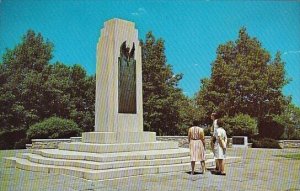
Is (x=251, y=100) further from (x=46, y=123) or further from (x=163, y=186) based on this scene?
(x=163, y=186)

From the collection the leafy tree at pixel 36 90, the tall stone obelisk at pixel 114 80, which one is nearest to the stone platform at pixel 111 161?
the tall stone obelisk at pixel 114 80

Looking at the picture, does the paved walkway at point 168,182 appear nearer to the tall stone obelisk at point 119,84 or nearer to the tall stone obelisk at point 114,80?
the tall stone obelisk at point 119,84

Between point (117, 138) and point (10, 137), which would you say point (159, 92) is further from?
point (117, 138)

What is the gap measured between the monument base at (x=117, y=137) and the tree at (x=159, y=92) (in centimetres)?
1705

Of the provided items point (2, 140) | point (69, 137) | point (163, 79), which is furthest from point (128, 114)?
point (163, 79)

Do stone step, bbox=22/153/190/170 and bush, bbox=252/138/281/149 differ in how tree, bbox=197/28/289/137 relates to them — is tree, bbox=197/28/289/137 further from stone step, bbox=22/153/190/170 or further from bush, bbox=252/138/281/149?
stone step, bbox=22/153/190/170

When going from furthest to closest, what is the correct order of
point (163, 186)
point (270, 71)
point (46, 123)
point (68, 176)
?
point (270, 71), point (46, 123), point (68, 176), point (163, 186)

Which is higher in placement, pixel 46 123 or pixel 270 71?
pixel 270 71

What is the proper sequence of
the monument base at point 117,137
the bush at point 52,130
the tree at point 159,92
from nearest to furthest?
the monument base at point 117,137, the bush at point 52,130, the tree at point 159,92

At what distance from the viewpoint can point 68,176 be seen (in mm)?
8453

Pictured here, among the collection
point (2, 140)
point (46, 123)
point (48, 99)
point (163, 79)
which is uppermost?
point (163, 79)

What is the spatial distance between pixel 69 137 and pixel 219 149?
1404 cm

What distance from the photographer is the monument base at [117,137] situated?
10703 mm

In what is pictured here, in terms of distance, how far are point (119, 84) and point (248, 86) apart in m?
20.0
